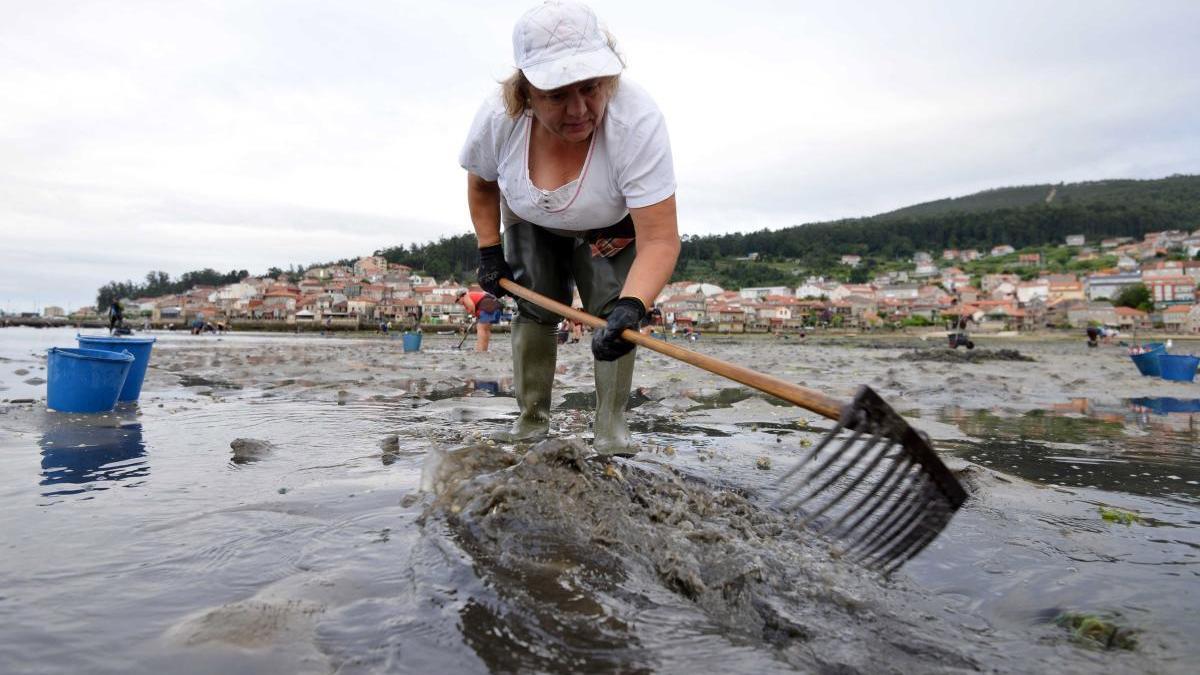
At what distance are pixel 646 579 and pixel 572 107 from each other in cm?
165

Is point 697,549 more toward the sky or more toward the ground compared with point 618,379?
more toward the ground

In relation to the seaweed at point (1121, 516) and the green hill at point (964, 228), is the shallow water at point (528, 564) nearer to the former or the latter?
the seaweed at point (1121, 516)

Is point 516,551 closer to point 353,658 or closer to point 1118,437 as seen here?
point 353,658

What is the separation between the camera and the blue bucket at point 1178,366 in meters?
9.55

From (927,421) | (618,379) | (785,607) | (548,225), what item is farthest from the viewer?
(927,421)

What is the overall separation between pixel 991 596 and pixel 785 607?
58cm

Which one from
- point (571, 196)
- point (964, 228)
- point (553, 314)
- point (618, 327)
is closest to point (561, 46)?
point (571, 196)

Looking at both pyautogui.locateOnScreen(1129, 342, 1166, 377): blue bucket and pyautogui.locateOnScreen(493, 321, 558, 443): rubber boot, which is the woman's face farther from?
pyautogui.locateOnScreen(1129, 342, 1166, 377): blue bucket

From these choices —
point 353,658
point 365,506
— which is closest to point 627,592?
point 353,658

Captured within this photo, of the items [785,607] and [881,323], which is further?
[881,323]

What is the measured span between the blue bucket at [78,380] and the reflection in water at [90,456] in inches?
24.9

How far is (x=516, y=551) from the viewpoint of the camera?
1.90 metres

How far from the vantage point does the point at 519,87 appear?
270 centimetres

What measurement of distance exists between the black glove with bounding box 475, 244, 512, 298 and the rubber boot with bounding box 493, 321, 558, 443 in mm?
221
